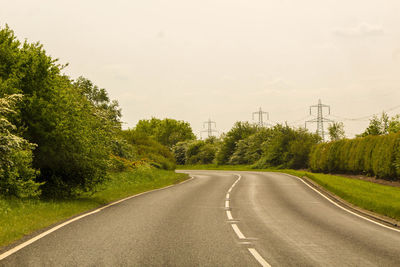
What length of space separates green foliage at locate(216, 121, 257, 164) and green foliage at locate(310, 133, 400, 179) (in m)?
27.3

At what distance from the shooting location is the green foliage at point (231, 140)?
7281 cm

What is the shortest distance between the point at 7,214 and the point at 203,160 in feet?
234

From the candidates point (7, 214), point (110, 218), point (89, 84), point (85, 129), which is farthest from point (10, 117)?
point (89, 84)

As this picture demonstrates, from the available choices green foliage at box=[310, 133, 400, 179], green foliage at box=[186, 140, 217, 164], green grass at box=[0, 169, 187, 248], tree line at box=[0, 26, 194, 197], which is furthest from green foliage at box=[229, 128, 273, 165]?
tree line at box=[0, 26, 194, 197]

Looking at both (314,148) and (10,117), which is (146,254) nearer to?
(10,117)

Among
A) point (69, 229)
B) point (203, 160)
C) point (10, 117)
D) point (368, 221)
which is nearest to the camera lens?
point (69, 229)

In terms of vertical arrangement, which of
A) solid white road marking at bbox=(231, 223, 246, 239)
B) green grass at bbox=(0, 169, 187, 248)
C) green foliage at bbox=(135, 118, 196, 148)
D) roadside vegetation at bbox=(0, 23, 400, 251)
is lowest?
solid white road marking at bbox=(231, 223, 246, 239)

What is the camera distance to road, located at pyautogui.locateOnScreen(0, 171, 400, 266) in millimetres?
6723

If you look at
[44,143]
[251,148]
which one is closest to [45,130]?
[44,143]

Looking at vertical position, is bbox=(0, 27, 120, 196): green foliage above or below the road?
above

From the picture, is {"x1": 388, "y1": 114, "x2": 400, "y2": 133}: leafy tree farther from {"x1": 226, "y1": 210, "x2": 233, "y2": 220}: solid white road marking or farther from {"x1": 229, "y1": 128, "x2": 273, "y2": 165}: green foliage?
{"x1": 226, "y1": 210, "x2": 233, "y2": 220}: solid white road marking

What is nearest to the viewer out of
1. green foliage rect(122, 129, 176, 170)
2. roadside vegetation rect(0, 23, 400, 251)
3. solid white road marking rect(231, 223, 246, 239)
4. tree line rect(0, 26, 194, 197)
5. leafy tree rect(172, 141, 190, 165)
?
solid white road marking rect(231, 223, 246, 239)

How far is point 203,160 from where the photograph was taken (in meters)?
82.2

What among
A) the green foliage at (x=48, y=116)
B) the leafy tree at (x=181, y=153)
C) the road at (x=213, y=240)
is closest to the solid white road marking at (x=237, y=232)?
the road at (x=213, y=240)
